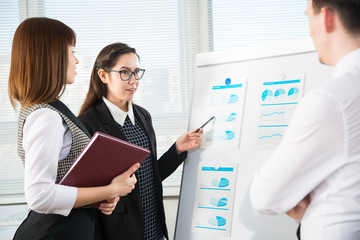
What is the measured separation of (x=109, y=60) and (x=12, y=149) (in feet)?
4.80

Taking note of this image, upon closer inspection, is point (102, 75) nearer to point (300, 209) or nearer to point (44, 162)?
point (44, 162)

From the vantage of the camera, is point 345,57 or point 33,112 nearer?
point 345,57

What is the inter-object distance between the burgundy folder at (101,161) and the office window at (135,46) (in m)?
1.41

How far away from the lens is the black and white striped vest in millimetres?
1023

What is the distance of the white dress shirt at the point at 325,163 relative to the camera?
73 centimetres

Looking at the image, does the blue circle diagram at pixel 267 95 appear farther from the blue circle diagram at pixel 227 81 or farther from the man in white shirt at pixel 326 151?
the man in white shirt at pixel 326 151

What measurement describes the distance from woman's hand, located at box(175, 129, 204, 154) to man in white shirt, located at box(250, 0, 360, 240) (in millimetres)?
738

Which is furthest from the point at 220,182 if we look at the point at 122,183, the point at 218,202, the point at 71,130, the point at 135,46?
the point at 135,46

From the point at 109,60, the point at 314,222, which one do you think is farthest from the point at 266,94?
the point at 109,60

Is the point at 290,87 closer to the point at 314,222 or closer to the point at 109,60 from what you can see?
the point at 314,222

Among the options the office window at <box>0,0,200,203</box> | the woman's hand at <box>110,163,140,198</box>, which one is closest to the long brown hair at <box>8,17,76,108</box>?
the woman's hand at <box>110,163,140,198</box>

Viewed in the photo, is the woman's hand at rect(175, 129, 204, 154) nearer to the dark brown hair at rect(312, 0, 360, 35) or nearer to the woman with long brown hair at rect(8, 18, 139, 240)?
the woman with long brown hair at rect(8, 18, 139, 240)

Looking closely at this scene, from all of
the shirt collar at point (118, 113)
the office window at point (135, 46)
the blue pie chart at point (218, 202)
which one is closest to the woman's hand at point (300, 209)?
the blue pie chart at point (218, 202)

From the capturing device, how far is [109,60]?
5.41 feet
